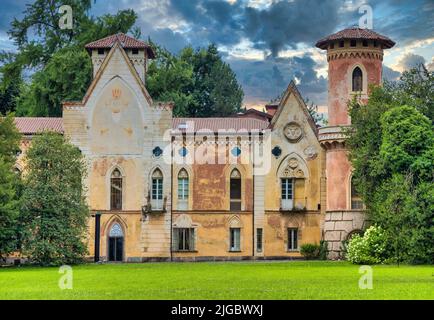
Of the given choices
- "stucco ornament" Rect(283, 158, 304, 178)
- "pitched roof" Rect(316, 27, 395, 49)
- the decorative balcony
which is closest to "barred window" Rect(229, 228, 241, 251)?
"stucco ornament" Rect(283, 158, 304, 178)

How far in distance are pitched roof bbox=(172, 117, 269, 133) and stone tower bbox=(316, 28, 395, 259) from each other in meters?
5.26

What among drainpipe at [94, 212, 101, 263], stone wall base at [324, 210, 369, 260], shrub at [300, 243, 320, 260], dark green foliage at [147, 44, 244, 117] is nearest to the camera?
stone wall base at [324, 210, 369, 260]

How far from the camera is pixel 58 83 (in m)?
85.9

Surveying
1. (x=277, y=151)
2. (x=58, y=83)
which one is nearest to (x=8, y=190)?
(x=277, y=151)

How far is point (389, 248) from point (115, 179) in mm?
19823

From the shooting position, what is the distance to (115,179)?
70.8 meters

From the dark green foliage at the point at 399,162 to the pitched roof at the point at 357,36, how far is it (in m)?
3.49

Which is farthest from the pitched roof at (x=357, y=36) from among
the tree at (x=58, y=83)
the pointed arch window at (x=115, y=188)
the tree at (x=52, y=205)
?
the tree at (x=58, y=83)

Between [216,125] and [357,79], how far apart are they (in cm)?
1001

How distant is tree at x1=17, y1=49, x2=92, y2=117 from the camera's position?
83688mm

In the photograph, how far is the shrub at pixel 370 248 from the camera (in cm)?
6038

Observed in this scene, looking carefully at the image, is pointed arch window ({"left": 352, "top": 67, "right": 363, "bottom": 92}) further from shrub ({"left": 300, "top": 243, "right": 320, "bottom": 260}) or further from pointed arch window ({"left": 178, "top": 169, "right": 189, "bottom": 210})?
pointed arch window ({"left": 178, "top": 169, "right": 189, "bottom": 210})

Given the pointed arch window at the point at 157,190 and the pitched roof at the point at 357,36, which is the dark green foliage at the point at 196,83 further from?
the pitched roof at the point at 357,36
